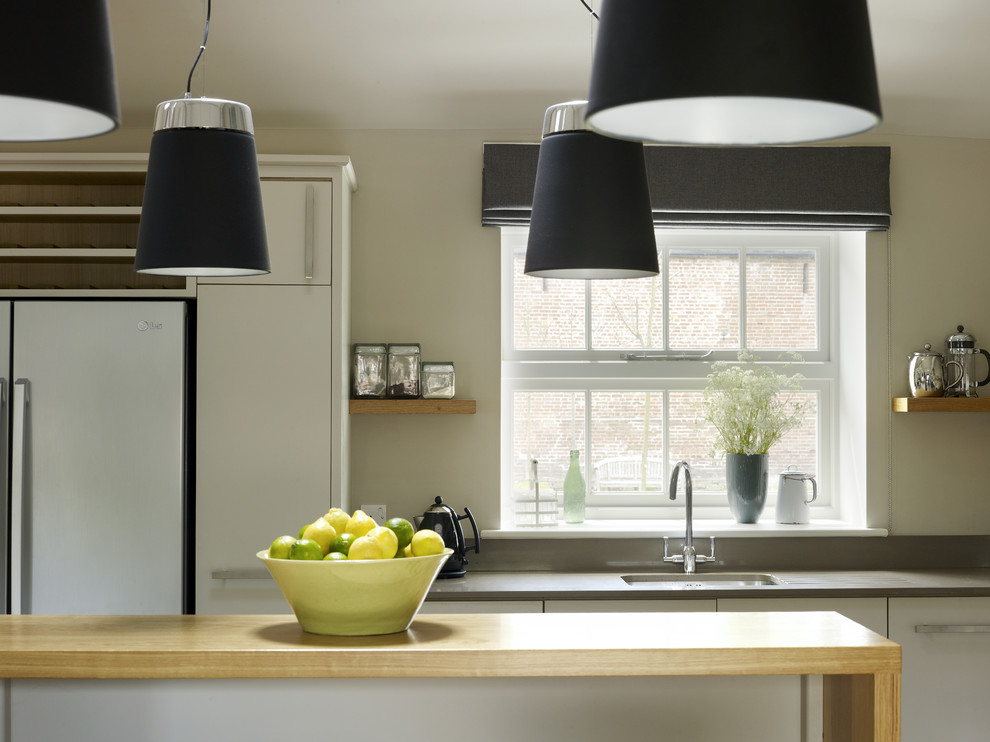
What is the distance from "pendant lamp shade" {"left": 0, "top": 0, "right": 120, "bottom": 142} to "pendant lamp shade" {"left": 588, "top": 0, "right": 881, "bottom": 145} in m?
0.56

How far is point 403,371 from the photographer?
3.46 meters

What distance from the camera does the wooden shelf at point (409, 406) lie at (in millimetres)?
3371

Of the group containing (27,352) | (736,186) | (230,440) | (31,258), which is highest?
(736,186)

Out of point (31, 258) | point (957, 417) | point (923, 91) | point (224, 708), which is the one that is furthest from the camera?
point (957, 417)

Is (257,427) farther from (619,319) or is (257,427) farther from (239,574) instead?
A: (619,319)

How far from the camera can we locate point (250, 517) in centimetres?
310

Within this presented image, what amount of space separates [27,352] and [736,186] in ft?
8.27

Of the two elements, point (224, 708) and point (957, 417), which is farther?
point (957, 417)

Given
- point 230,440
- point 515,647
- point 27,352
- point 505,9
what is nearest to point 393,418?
point 230,440

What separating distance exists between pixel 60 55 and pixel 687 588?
2519 millimetres

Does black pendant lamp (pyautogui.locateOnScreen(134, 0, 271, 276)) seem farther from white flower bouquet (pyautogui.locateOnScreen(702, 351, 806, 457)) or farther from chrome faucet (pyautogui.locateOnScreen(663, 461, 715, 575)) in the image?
white flower bouquet (pyautogui.locateOnScreen(702, 351, 806, 457))

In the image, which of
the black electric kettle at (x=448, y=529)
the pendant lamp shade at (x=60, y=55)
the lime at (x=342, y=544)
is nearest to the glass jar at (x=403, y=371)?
the black electric kettle at (x=448, y=529)

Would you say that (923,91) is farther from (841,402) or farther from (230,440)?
(230,440)

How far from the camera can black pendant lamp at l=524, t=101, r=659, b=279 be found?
5.56 feet
